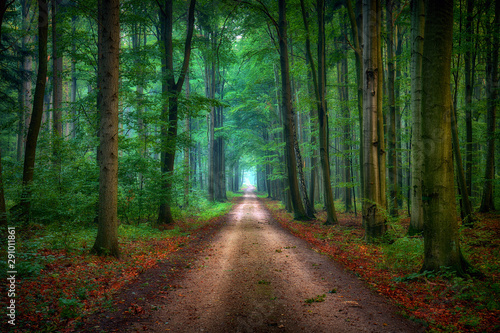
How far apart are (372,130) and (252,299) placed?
6553mm

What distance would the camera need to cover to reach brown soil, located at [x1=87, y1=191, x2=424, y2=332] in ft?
11.5

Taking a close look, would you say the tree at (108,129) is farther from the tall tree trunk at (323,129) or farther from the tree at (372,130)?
the tall tree trunk at (323,129)

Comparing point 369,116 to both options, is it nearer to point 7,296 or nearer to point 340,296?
point 340,296

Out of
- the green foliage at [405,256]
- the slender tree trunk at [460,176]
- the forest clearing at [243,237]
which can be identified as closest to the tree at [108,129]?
the forest clearing at [243,237]

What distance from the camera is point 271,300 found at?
14.2 ft

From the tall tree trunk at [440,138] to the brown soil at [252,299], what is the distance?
1.67m

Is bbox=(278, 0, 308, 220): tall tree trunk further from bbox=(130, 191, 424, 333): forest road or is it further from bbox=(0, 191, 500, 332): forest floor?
bbox=(130, 191, 424, 333): forest road

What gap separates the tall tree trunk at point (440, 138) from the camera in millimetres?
4680

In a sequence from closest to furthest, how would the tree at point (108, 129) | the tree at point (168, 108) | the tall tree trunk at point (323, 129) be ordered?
the tree at point (108, 129), the tree at point (168, 108), the tall tree trunk at point (323, 129)

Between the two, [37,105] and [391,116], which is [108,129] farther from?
[391,116]

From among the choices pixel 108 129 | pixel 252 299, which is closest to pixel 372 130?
pixel 252 299

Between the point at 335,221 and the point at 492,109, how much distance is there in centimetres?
825

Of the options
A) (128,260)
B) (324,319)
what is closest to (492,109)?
(324,319)

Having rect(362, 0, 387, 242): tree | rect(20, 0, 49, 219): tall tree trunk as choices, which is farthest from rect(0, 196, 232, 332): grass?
rect(362, 0, 387, 242): tree
